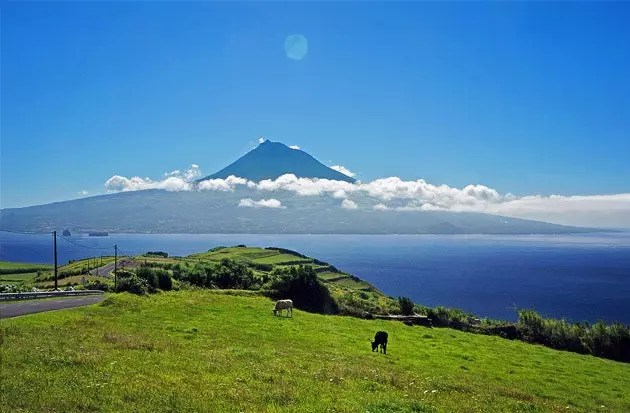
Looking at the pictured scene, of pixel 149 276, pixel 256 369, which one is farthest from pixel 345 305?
pixel 256 369

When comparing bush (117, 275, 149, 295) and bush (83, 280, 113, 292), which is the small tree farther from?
bush (83, 280, 113, 292)

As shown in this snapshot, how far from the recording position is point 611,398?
2441 cm

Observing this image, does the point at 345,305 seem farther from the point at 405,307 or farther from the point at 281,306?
the point at 281,306

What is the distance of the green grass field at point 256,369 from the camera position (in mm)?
12578

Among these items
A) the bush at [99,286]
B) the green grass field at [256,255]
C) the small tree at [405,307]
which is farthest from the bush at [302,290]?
the green grass field at [256,255]

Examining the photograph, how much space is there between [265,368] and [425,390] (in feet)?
21.0

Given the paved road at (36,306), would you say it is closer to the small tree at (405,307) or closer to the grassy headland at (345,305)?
the grassy headland at (345,305)

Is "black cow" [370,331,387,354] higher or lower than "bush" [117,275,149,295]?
lower

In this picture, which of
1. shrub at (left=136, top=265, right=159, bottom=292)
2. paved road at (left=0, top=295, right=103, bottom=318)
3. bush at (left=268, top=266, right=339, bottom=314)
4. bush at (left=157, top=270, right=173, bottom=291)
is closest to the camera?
paved road at (left=0, top=295, right=103, bottom=318)

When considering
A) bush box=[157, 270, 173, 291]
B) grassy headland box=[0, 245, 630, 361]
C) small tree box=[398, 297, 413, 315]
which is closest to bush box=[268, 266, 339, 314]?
grassy headland box=[0, 245, 630, 361]

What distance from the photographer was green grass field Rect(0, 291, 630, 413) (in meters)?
12.6

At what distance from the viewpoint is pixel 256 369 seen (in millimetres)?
17156

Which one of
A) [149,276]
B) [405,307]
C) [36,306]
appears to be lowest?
[405,307]

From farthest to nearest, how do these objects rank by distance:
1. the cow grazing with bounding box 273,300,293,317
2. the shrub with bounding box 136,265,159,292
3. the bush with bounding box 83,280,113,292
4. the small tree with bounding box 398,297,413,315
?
the small tree with bounding box 398,297,413,315 → the bush with bounding box 83,280,113,292 → the shrub with bounding box 136,265,159,292 → the cow grazing with bounding box 273,300,293,317
